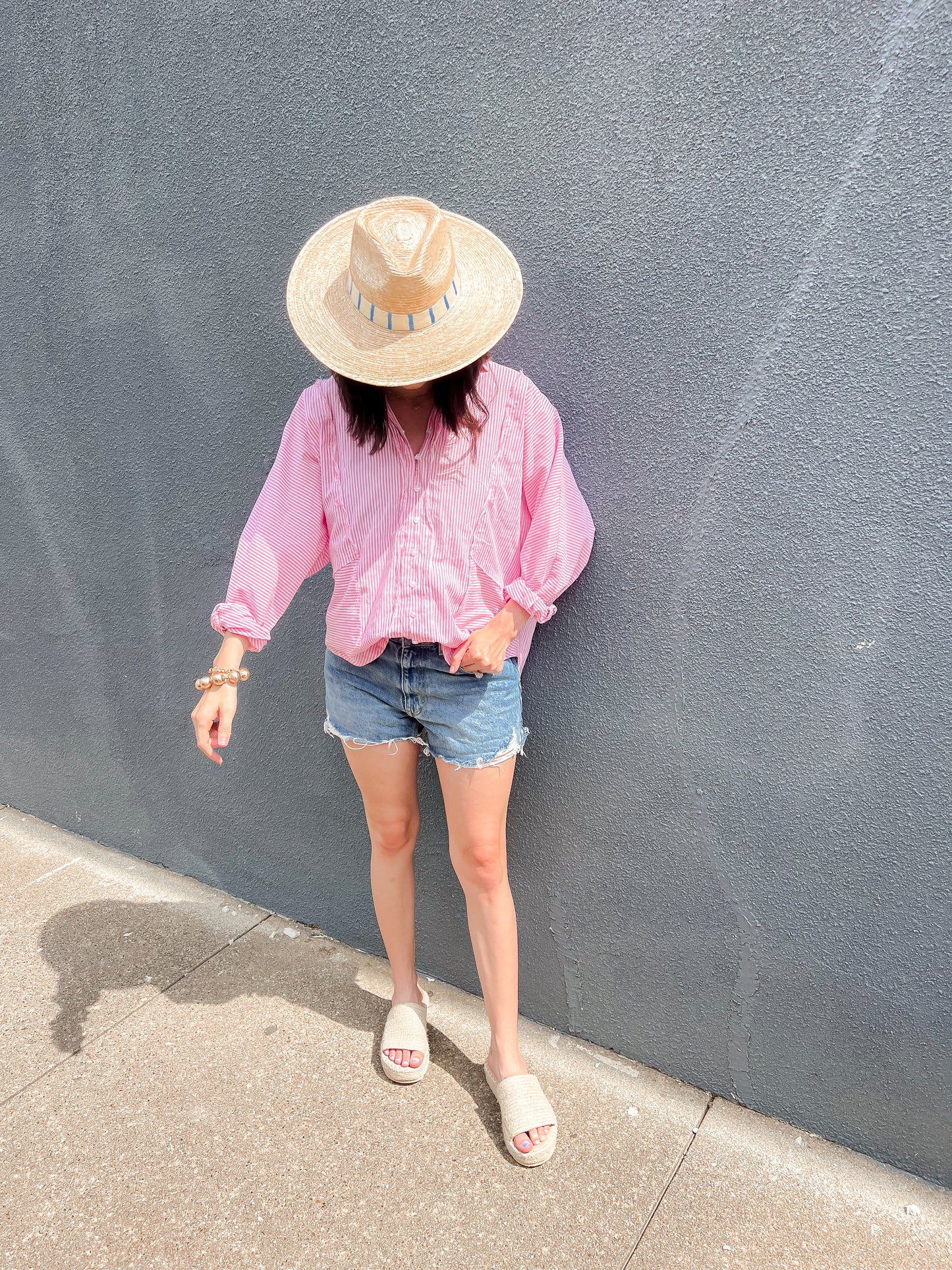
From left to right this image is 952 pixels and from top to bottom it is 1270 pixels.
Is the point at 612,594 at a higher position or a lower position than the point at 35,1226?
higher

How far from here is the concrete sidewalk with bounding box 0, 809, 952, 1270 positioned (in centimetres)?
185

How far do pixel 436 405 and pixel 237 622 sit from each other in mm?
605

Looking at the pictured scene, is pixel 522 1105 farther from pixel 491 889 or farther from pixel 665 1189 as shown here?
pixel 491 889

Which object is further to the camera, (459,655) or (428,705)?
(428,705)

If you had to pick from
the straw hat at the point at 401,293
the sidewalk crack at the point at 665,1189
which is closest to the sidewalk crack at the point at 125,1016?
the sidewalk crack at the point at 665,1189

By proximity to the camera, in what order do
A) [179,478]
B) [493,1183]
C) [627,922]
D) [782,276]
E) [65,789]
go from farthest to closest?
[65,789] < [179,478] < [627,922] < [493,1183] < [782,276]

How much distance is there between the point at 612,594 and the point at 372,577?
56 cm

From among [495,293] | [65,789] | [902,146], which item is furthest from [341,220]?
[65,789]

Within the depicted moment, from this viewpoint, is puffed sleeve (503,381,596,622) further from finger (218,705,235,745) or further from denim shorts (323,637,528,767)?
finger (218,705,235,745)

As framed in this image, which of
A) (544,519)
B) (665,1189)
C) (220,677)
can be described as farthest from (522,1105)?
(544,519)

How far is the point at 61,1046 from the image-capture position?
239 centimetres

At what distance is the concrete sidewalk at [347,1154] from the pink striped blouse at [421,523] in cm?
116

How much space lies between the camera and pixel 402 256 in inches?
62.5

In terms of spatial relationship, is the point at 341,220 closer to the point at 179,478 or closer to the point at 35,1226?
the point at 179,478
